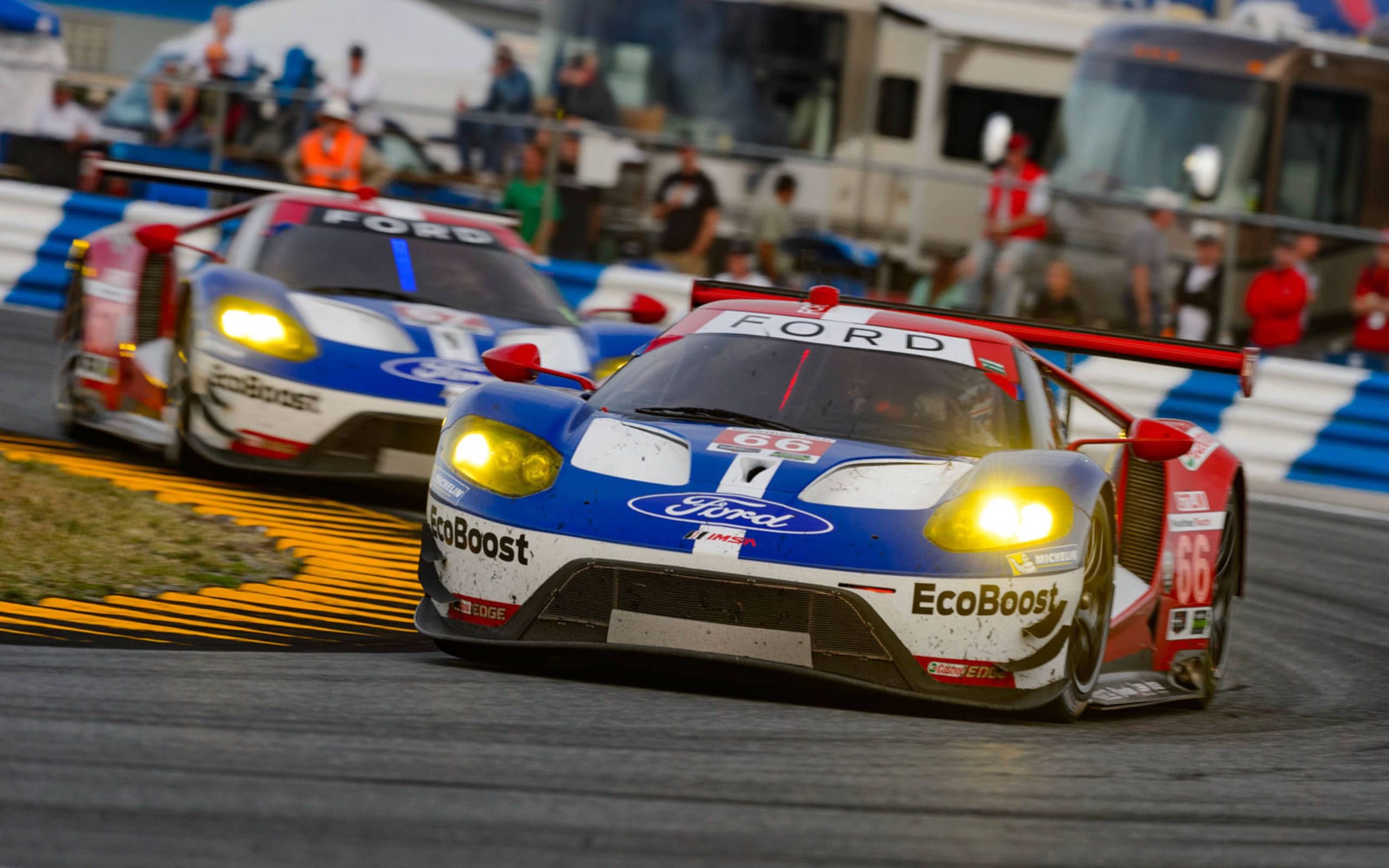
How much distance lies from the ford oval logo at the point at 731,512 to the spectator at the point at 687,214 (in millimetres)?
9770

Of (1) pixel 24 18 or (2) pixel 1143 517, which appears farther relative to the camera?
(1) pixel 24 18

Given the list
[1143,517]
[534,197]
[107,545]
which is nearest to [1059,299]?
[534,197]

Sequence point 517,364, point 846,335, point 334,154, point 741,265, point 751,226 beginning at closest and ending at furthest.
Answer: point 517,364
point 846,335
point 334,154
point 741,265
point 751,226

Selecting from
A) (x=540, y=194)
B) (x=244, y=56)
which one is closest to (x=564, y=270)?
(x=540, y=194)

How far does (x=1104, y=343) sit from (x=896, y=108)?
41.4 feet

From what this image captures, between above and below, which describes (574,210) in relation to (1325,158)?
below

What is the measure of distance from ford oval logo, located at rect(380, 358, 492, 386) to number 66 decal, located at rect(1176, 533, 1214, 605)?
328cm

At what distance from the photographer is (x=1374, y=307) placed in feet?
44.5

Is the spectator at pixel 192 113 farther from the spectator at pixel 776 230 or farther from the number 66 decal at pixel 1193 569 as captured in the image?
the number 66 decal at pixel 1193 569

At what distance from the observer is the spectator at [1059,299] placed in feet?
47.6

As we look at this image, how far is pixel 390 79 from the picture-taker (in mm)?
25703

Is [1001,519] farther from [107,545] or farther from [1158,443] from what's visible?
[107,545]

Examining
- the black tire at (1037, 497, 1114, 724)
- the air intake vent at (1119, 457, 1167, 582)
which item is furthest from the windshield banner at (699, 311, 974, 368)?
the black tire at (1037, 497, 1114, 724)

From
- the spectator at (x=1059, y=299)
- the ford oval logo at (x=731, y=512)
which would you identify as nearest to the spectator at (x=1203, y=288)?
the spectator at (x=1059, y=299)
